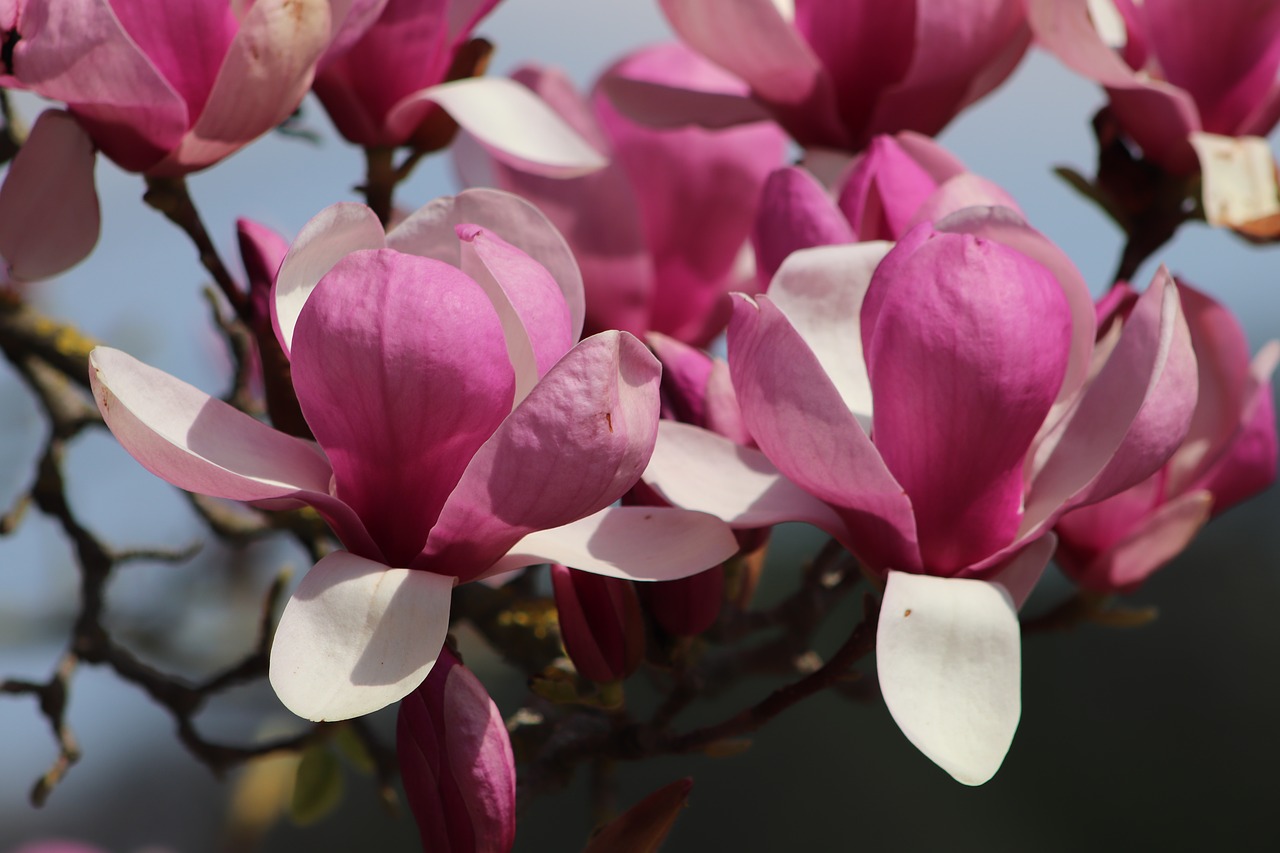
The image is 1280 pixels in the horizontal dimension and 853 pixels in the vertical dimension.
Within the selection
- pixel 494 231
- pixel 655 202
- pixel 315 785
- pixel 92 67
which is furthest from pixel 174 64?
pixel 315 785

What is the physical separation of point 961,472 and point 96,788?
3.26 metres

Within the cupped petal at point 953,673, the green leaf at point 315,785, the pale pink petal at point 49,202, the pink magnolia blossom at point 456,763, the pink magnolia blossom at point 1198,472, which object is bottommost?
the green leaf at point 315,785

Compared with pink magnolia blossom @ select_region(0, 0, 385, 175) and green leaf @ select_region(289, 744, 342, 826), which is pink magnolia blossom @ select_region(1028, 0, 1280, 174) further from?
green leaf @ select_region(289, 744, 342, 826)

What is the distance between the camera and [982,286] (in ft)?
1.47

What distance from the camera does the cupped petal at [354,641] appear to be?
41cm

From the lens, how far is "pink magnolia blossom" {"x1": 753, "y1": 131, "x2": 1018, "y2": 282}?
22.7 inches

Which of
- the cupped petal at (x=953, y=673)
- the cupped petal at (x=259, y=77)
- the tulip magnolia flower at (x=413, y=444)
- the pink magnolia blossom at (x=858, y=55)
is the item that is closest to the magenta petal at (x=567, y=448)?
the tulip magnolia flower at (x=413, y=444)

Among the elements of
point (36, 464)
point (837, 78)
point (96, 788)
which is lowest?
point (96, 788)

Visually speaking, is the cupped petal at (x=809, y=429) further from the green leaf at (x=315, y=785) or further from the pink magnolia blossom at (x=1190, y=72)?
the green leaf at (x=315, y=785)

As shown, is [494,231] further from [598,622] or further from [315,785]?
[315,785]

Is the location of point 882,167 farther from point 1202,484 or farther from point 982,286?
point 1202,484

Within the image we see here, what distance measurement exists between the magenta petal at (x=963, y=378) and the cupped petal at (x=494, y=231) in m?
0.12

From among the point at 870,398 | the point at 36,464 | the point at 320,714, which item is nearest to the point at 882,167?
the point at 870,398

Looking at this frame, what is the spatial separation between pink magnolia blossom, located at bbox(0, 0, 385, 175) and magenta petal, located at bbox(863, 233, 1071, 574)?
10.4 inches
